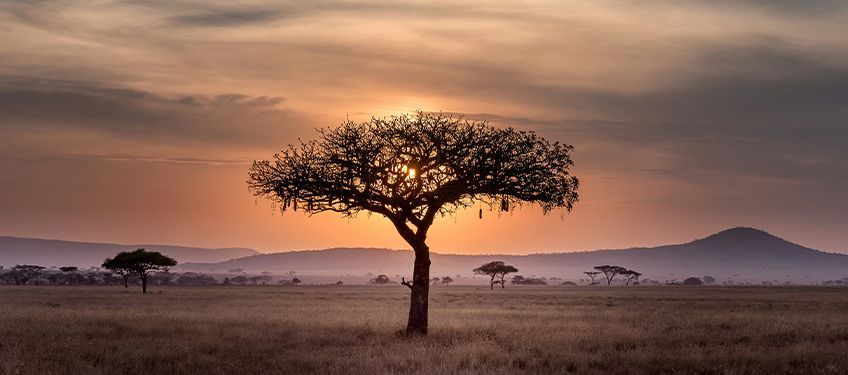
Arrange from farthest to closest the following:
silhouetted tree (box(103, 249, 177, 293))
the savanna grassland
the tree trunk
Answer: silhouetted tree (box(103, 249, 177, 293)), the tree trunk, the savanna grassland

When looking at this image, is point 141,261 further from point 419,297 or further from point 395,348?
point 395,348

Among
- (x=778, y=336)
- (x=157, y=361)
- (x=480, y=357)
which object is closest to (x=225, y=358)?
(x=157, y=361)

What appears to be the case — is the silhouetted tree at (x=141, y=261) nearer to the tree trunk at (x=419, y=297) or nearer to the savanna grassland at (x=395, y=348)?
the savanna grassland at (x=395, y=348)

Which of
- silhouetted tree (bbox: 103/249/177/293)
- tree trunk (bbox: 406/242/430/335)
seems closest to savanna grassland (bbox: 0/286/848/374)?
tree trunk (bbox: 406/242/430/335)

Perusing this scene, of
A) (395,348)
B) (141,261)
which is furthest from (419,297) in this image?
(141,261)

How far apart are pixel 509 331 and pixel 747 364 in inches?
513

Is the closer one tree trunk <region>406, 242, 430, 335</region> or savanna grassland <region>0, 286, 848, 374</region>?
savanna grassland <region>0, 286, 848, 374</region>

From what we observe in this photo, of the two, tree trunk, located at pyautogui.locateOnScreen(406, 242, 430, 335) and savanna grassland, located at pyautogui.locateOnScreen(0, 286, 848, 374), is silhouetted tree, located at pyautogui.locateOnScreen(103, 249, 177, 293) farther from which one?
tree trunk, located at pyautogui.locateOnScreen(406, 242, 430, 335)

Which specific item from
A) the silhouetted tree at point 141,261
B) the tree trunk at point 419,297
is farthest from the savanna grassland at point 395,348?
the silhouetted tree at point 141,261

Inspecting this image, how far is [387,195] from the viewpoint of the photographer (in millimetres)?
34969

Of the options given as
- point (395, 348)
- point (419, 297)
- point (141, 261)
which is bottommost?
point (395, 348)

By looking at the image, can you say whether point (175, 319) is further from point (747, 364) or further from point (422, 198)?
point (747, 364)

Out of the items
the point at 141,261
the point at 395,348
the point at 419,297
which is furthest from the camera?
the point at 141,261

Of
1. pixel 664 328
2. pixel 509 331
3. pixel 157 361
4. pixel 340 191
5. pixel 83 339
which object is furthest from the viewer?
pixel 664 328
